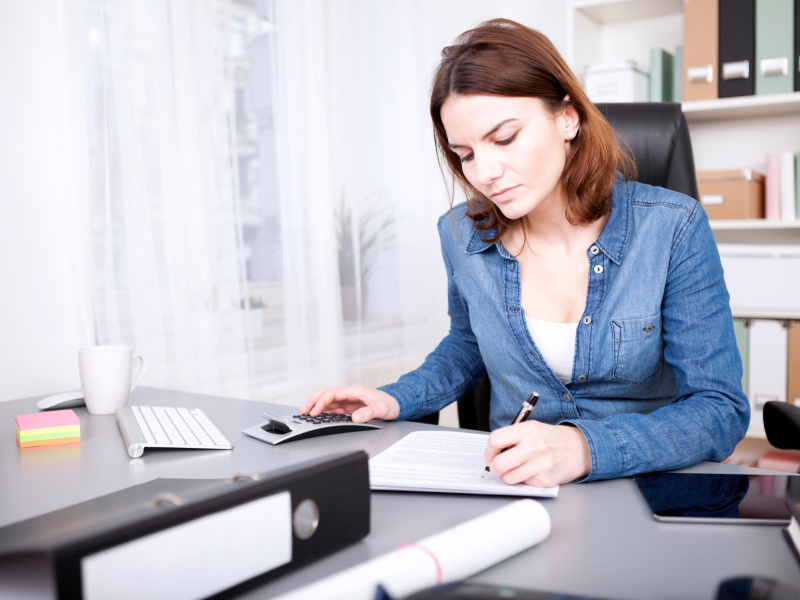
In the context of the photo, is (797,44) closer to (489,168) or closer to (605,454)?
(489,168)

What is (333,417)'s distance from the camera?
0.92 m

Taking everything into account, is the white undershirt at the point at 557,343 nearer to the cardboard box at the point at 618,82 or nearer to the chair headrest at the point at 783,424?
the chair headrest at the point at 783,424

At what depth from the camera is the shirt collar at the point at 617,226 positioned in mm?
1026

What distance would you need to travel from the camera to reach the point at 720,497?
0.64m

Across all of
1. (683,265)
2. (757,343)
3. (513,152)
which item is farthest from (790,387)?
(513,152)

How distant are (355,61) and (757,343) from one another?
1.58 metres

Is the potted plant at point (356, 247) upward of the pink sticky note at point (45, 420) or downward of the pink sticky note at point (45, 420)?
upward

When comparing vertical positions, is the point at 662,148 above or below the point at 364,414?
above

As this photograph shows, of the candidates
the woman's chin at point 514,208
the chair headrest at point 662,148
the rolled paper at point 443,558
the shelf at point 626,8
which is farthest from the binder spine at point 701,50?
the rolled paper at point 443,558

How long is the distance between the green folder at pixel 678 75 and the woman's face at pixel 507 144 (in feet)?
5.29

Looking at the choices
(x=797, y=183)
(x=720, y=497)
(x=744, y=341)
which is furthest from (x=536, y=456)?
(x=797, y=183)

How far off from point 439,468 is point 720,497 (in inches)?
11.0

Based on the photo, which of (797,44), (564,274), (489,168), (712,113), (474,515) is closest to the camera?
(474,515)

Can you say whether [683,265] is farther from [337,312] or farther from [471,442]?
[337,312]
